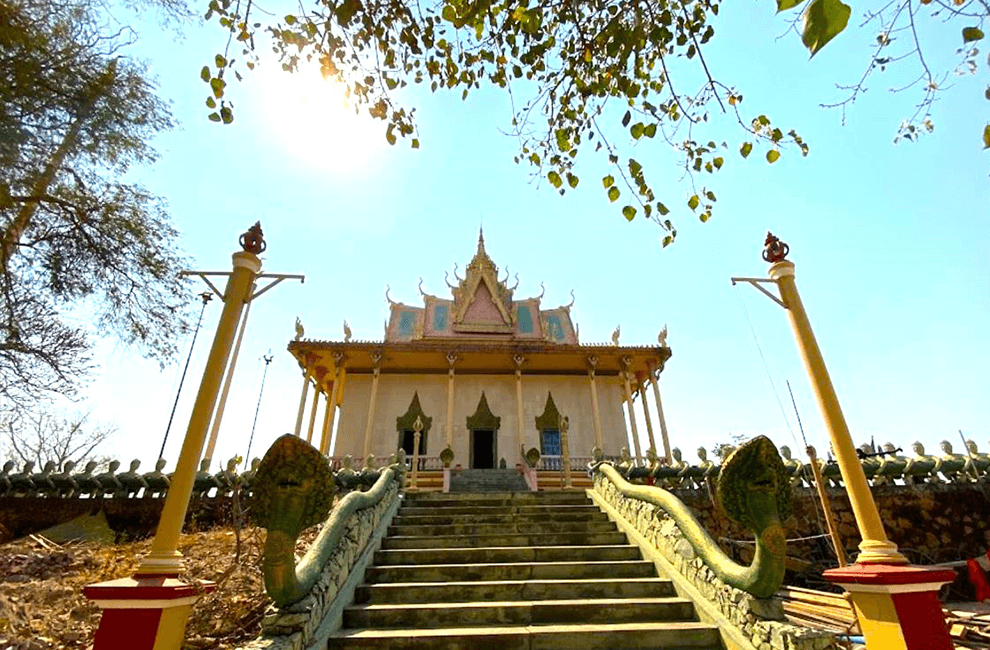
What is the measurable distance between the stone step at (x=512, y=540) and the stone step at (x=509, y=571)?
935mm

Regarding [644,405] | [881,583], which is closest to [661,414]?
[644,405]

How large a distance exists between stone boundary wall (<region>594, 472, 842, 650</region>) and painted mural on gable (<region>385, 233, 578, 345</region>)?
13.2 m

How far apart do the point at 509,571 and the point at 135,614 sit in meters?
3.60

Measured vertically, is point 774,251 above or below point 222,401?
above

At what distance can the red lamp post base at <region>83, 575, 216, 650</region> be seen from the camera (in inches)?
122

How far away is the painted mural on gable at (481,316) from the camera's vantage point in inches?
764

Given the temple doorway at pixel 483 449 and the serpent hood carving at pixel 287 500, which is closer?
the serpent hood carving at pixel 287 500

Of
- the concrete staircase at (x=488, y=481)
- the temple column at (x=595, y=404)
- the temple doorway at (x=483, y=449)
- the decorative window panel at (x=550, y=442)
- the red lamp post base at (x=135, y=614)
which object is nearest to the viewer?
the red lamp post base at (x=135, y=614)

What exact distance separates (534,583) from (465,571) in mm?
846

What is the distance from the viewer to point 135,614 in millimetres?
3125

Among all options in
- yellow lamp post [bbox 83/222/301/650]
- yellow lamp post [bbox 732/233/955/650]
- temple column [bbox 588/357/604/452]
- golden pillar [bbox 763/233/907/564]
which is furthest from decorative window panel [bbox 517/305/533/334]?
yellow lamp post [bbox 83/222/301/650]

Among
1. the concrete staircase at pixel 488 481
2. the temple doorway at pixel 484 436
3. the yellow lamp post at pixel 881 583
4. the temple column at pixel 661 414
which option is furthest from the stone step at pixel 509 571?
the temple doorway at pixel 484 436

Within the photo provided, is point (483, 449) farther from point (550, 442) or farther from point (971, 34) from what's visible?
point (971, 34)

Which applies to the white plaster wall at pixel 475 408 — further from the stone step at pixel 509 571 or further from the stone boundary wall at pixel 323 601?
the stone step at pixel 509 571
